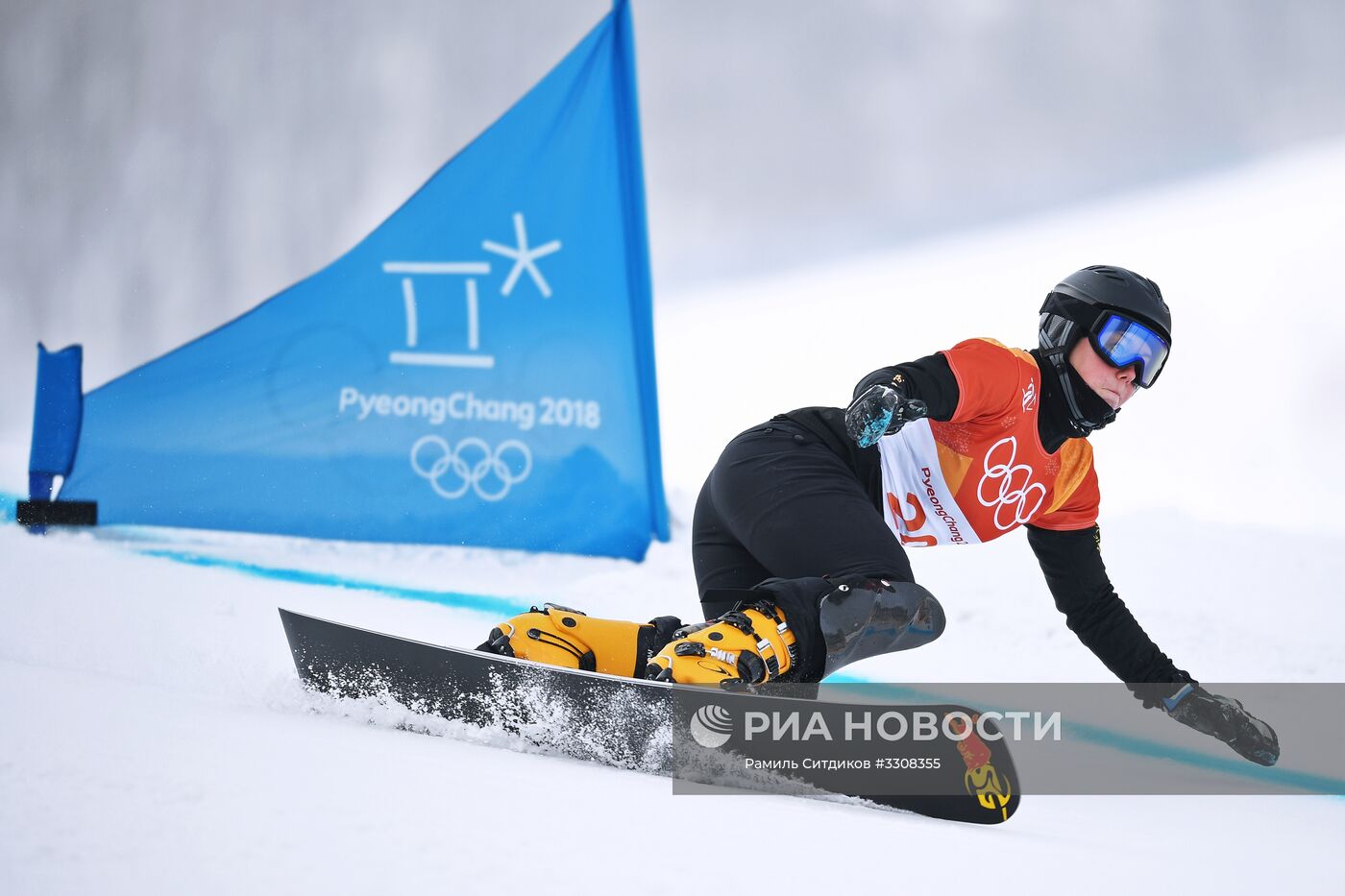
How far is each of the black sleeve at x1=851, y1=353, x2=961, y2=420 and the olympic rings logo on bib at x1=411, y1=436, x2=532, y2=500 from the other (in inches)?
97.4

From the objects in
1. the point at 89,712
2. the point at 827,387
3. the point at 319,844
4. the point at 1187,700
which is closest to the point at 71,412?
the point at 89,712

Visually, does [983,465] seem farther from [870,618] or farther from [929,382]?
[870,618]

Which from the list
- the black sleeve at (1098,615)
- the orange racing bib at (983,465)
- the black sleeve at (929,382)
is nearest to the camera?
the black sleeve at (929,382)

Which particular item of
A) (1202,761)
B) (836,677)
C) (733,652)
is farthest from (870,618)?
(836,677)

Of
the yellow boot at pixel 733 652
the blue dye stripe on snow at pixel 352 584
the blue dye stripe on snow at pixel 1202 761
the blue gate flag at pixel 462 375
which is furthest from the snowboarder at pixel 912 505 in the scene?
the blue gate flag at pixel 462 375

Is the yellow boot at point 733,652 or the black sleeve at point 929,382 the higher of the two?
the black sleeve at point 929,382

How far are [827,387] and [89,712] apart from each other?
19.9ft

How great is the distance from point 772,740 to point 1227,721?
104 centimetres

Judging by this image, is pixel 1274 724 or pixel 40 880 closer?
pixel 40 880

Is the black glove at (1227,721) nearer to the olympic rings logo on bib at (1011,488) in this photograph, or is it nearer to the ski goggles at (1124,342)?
the olympic rings logo on bib at (1011,488)

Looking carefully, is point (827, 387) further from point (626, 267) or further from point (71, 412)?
point (71, 412)

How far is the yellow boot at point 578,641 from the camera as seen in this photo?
1677 mm

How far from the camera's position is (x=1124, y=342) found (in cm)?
183

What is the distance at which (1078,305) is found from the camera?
1.87 meters
